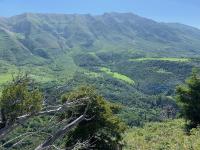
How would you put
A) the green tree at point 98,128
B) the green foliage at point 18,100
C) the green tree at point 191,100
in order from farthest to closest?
the green tree at point 191,100 → the green tree at point 98,128 → the green foliage at point 18,100

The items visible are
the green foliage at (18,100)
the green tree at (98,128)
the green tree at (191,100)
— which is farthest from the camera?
the green tree at (191,100)

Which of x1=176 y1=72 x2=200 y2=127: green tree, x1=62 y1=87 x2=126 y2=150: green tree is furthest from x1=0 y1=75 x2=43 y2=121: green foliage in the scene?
x1=176 y1=72 x2=200 y2=127: green tree

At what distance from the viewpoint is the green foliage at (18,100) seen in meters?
9.66

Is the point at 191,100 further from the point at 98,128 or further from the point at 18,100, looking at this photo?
the point at 18,100

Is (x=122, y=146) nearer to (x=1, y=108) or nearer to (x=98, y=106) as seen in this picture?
(x=98, y=106)

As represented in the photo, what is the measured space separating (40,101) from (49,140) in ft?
3.77

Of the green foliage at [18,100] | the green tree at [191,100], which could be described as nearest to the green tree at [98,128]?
the green tree at [191,100]

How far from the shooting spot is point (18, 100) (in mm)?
9672

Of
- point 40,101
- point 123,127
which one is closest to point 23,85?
point 40,101

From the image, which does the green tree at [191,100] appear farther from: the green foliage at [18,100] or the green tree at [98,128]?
the green foliage at [18,100]

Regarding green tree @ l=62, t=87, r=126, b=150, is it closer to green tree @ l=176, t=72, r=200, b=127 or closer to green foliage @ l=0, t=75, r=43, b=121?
green tree @ l=176, t=72, r=200, b=127

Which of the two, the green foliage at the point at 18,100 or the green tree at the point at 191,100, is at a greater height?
the green foliage at the point at 18,100

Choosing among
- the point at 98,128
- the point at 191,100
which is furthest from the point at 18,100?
the point at 191,100

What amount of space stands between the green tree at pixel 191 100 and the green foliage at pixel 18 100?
86.2ft
